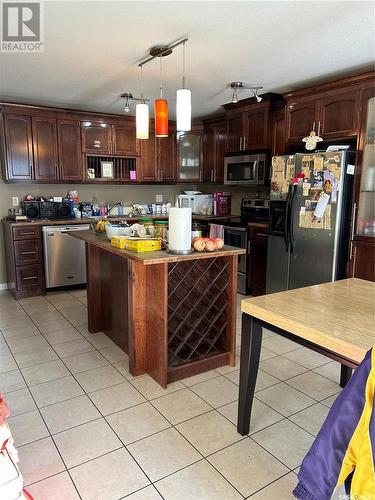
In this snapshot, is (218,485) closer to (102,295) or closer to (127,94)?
(102,295)

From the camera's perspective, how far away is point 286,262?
3.91 m

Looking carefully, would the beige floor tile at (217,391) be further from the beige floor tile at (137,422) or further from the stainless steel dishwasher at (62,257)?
the stainless steel dishwasher at (62,257)

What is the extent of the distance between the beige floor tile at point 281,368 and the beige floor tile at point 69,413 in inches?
51.7

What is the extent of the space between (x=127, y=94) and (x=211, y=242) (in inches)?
100

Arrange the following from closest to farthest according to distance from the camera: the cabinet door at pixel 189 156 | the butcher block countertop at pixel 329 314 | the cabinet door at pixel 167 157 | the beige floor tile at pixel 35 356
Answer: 1. the butcher block countertop at pixel 329 314
2. the beige floor tile at pixel 35 356
3. the cabinet door at pixel 167 157
4. the cabinet door at pixel 189 156

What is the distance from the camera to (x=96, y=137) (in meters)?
5.08

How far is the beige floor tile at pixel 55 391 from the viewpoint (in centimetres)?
236

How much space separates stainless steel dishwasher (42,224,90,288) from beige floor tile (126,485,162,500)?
347 centimetres

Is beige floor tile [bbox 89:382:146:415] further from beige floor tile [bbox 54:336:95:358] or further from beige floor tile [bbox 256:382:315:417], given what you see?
beige floor tile [bbox 256:382:315:417]

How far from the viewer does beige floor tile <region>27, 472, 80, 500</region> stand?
1606 millimetres

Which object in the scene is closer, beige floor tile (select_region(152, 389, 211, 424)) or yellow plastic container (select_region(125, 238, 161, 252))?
beige floor tile (select_region(152, 389, 211, 424))

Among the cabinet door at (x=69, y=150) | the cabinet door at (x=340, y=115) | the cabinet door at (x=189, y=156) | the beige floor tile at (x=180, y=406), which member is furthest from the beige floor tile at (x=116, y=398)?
the cabinet door at (x=189, y=156)

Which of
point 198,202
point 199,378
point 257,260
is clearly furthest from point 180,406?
point 198,202

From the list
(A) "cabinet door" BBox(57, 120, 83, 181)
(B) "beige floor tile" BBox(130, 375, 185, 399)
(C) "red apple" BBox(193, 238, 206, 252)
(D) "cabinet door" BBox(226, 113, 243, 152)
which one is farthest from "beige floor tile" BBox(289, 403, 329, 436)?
(A) "cabinet door" BBox(57, 120, 83, 181)
